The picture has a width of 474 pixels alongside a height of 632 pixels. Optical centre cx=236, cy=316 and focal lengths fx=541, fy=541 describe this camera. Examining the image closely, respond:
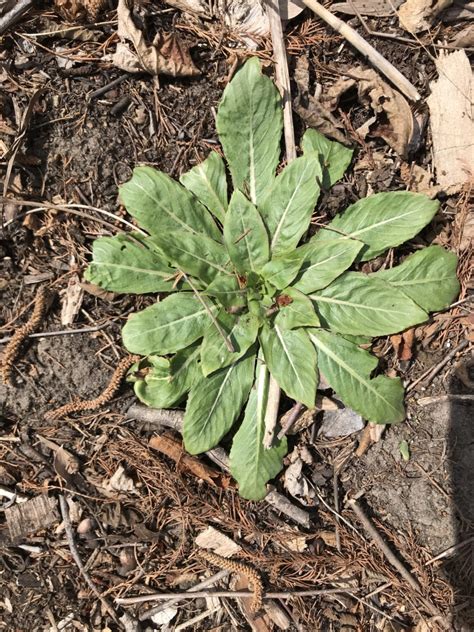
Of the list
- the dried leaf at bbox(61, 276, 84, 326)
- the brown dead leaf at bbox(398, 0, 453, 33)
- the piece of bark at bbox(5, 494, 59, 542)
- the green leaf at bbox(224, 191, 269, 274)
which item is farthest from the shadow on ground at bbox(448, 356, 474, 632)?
the piece of bark at bbox(5, 494, 59, 542)

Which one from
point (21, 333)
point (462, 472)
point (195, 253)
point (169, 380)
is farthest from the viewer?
point (462, 472)

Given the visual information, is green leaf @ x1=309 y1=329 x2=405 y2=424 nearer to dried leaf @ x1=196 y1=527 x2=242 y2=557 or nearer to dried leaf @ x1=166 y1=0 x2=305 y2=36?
dried leaf @ x1=196 y1=527 x2=242 y2=557

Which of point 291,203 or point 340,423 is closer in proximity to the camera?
point 291,203

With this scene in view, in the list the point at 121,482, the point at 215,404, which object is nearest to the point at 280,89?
the point at 215,404

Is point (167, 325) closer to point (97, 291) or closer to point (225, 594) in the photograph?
point (97, 291)

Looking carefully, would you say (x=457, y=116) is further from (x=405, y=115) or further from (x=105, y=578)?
(x=105, y=578)

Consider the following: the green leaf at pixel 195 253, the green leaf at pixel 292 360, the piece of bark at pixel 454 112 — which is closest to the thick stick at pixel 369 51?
the piece of bark at pixel 454 112

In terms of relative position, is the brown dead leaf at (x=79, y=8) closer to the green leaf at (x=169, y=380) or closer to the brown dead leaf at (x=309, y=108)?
the brown dead leaf at (x=309, y=108)
